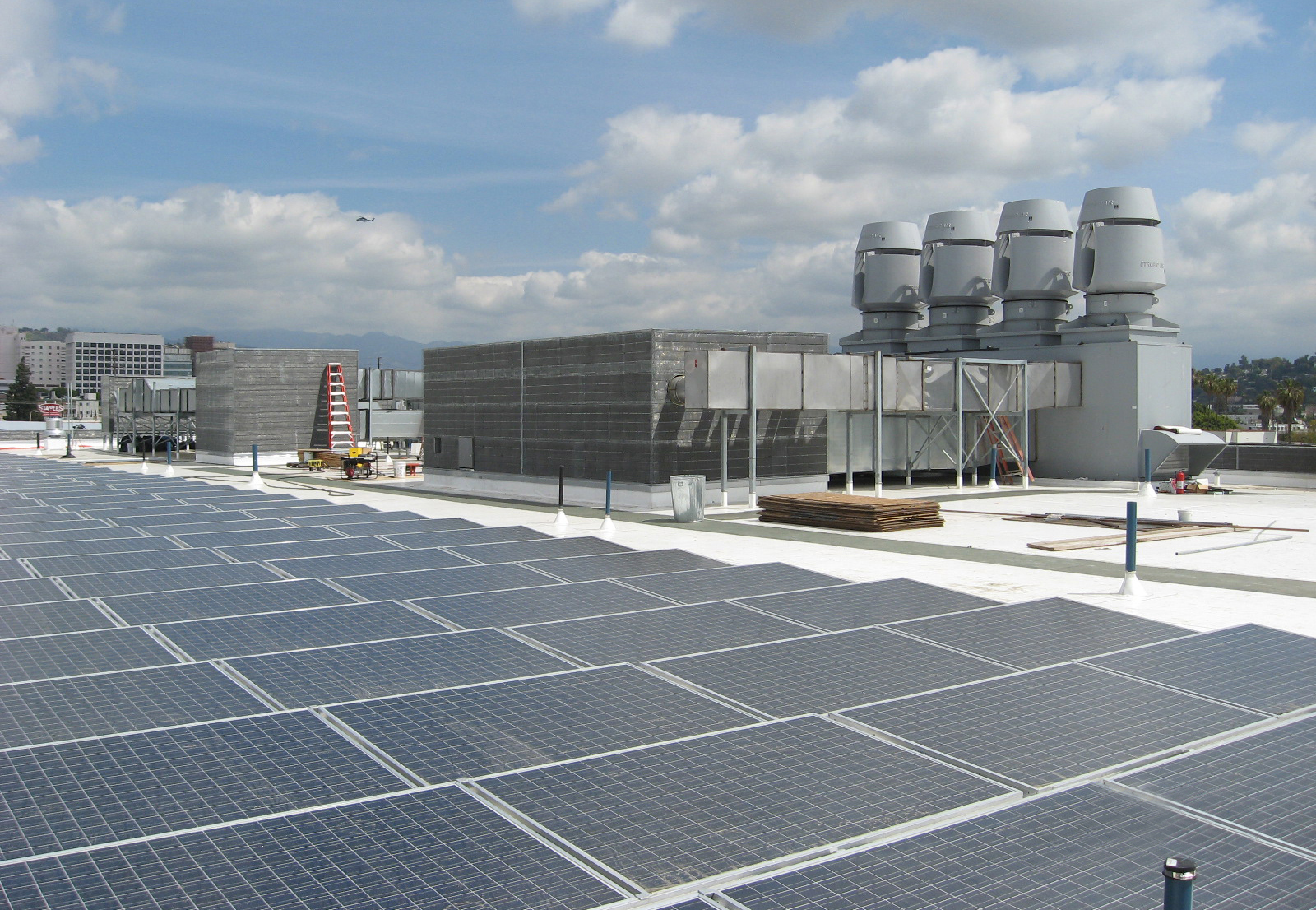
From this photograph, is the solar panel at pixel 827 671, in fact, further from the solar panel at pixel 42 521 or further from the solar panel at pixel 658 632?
the solar panel at pixel 42 521

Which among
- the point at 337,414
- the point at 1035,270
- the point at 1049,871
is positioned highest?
the point at 1035,270

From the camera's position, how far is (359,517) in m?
24.9

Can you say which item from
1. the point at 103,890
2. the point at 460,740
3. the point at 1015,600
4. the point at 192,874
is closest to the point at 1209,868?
the point at 460,740

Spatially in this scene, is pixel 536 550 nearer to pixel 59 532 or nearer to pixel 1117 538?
pixel 59 532

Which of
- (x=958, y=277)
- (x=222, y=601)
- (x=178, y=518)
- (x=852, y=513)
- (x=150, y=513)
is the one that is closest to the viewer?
(x=222, y=601)

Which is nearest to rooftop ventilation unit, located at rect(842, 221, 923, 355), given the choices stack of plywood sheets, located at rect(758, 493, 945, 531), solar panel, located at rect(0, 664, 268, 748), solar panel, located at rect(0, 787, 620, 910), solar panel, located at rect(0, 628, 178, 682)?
stack of plywood sheets, located at rect(758, 493, 945, 531)

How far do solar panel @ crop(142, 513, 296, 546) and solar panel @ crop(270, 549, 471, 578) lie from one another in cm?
467

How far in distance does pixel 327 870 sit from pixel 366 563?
12.1 metres

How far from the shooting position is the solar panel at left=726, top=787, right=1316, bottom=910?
215 inches

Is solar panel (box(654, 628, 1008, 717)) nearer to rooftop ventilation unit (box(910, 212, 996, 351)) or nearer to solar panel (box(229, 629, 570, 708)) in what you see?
solar panel (box(229, 629, 570, 708))

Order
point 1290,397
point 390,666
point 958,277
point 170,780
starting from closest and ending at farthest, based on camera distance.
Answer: point 170,780 → point 390,666 → point 958,277 → point 1290,397

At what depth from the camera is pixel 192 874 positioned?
566 cm

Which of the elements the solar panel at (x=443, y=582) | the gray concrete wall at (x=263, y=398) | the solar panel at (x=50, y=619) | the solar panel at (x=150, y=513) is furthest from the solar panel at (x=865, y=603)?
the gray concrete wall at (x=263, y=398)

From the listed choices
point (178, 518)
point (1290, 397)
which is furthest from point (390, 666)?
point (1290, 397)
